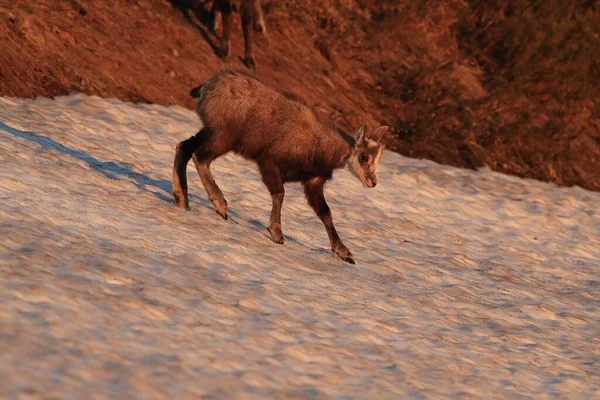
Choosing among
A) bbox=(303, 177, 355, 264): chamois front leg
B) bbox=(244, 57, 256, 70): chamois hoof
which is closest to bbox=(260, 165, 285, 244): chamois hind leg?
bbox=(303, 177, 355, 264): chamois front leg

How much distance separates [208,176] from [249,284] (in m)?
2.37

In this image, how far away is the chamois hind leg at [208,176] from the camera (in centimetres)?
1209

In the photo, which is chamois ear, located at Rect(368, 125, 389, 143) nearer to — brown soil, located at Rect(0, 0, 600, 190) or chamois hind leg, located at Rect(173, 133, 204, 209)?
chamois hind leg, located at Rect(173, 133, 204, 209)

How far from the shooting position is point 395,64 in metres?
25.2

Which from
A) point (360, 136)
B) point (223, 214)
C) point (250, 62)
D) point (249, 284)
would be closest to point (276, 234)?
point (223, 214)

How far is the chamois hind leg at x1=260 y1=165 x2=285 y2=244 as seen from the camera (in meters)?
12.1

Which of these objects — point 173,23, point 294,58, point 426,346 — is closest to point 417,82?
point 294,58

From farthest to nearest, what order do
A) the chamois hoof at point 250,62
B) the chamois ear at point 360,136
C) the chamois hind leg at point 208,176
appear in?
the chamois hoof at point 250,62
the chamois hind leg at point 208,176
the chamois ear at point 360,136

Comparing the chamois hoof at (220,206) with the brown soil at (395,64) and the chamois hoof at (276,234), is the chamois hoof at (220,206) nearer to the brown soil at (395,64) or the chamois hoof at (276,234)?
the chamois hoof at (276,234)

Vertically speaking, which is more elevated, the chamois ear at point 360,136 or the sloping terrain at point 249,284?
the chamois ear at point 360,136

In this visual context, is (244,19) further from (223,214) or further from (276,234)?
(276,234)

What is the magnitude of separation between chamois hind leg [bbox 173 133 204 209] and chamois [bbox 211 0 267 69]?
31.0ft

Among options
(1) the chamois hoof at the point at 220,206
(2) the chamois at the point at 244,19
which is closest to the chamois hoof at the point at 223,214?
(1) the chamois hoof at the point at 220,206

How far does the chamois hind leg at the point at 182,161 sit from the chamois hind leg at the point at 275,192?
865 millimetres
